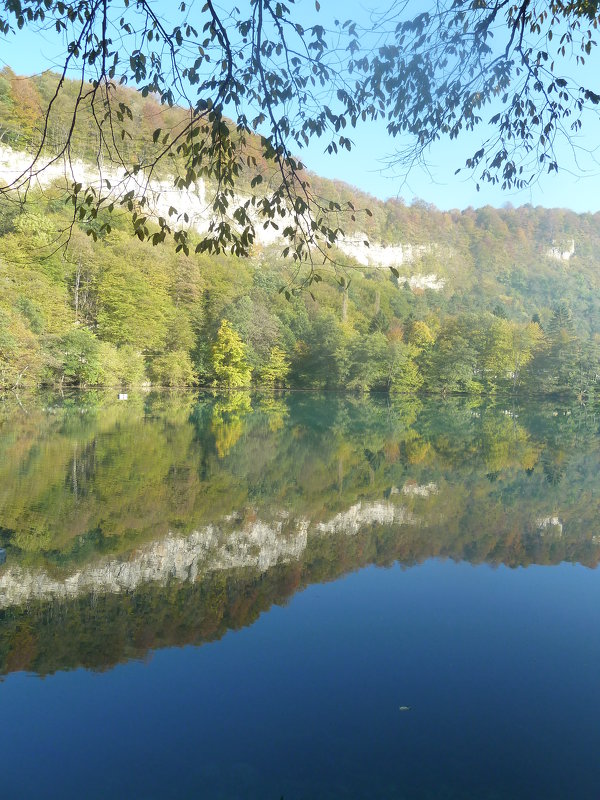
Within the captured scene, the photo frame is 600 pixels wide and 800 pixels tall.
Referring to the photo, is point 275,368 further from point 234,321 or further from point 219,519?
point 219,519

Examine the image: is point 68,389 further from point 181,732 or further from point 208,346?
point 181,732

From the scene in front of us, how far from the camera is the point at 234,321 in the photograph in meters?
38.0

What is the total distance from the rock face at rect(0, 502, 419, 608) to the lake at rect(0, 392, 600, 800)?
28 millimetres

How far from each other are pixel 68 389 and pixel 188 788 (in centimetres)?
2672

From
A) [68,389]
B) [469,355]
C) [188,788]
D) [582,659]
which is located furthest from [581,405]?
[188,788]

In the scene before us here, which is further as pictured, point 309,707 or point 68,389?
point 68,389

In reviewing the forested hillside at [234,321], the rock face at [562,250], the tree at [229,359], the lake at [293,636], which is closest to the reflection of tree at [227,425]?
the lake at [293,636]

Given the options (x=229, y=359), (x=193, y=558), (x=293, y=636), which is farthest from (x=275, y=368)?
(x=293, y=636)

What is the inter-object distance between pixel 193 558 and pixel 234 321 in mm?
33293

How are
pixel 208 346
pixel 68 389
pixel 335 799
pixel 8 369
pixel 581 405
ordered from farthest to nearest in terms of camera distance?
1. pixel 208 346
2. pixel 581 405
3. pixel 68 389
4. pixel 8 369
5. pixel 335 799

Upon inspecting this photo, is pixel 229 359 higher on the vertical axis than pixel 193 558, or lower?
higher

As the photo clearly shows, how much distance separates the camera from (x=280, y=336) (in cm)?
4056

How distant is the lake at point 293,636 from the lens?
9.26 feet

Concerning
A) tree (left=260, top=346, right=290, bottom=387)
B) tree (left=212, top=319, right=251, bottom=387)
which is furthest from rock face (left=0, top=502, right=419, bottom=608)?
tree (left=260, top=346, right=290, bottom=387)
